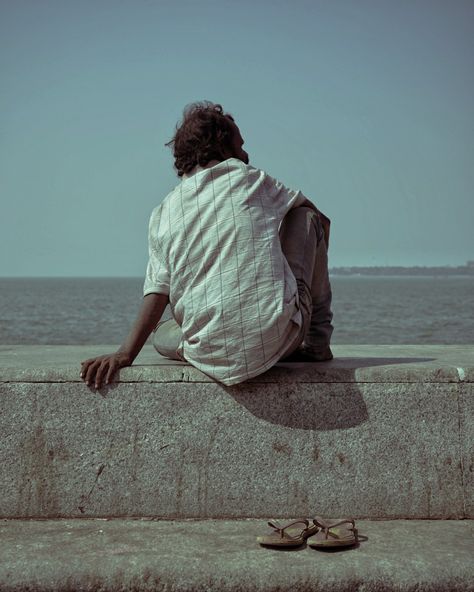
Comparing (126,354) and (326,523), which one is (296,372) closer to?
(326,523)

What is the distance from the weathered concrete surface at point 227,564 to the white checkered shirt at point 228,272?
2.66 ft

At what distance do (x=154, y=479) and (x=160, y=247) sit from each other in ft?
3.86

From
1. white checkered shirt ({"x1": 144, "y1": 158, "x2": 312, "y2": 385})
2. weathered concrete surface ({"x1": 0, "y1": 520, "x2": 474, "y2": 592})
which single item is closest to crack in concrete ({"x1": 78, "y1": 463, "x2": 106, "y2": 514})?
weathered concrete surface ({"x1": 0, "y1": 520, "x2": 474, "y2": 592})

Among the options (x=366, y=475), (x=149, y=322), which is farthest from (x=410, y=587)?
(x=149, y=322)

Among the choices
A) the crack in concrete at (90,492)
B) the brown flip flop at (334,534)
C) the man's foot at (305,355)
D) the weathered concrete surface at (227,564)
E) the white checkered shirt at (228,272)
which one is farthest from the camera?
the man's foot at (305,355)

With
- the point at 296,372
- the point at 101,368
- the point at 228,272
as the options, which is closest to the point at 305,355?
the point at 296,372

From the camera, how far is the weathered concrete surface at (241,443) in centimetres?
397

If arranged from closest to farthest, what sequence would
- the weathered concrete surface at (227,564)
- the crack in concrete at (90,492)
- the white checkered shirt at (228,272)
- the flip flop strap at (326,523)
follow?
the weathered concrete surface at (227,564)
the flip flop strap at (326,523)
the white checkered shirt at (228,272)
the crack in concrete at (90,492)

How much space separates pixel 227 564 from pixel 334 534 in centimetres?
53

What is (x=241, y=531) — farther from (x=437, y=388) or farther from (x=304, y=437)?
(x=437, y=388)

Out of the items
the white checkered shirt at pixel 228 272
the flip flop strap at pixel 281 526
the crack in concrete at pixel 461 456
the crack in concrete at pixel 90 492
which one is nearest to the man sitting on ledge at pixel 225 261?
the white checkered shirt at pixel 228 272

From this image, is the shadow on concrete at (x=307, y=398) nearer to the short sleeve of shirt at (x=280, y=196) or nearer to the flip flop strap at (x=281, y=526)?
the flip flop strap at (x=281, y=526)

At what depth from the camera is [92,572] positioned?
136 inches

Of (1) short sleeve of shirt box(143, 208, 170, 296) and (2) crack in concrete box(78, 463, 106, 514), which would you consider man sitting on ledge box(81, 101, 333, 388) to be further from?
(2) crack in concrete box(78, 463, 106, 514)
